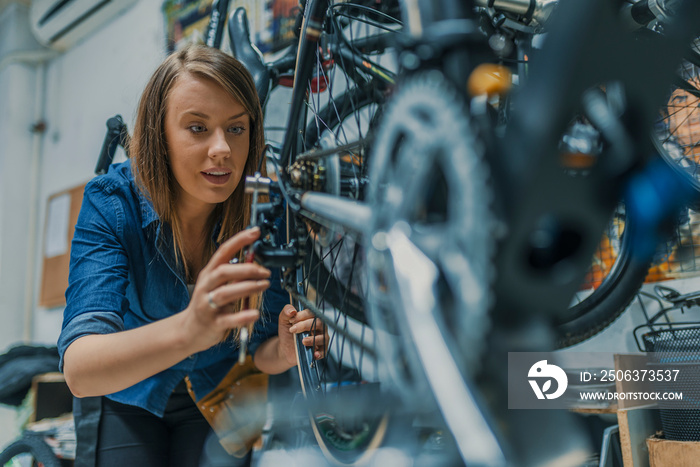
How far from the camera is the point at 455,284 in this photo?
312 mm

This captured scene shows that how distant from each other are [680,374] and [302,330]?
0.55 metres

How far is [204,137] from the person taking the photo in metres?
0.69

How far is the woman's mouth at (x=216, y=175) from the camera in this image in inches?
27.1

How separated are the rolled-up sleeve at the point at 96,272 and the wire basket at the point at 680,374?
2.47 ft

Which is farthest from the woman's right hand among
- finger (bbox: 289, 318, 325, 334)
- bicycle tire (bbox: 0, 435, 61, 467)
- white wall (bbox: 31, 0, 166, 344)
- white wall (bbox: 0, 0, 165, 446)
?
white wall (bbox: 0, 0, 165, 446)

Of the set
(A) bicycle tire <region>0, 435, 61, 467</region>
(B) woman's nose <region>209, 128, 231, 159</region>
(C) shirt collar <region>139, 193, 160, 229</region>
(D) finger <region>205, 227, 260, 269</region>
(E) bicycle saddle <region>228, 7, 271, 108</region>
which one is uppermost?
(E) bicycle saddle <region>228, 7, 271, 108</region>

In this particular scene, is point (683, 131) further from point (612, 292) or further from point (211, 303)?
point (211, 303)

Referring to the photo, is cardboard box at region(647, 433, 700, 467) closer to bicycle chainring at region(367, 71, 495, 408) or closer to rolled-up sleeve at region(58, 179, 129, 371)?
bicycle chainring at region(367, 71, 495, 408)

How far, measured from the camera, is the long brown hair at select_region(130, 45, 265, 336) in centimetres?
72

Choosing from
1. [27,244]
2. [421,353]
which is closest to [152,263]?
[421,353]

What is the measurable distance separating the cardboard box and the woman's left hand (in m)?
0.50

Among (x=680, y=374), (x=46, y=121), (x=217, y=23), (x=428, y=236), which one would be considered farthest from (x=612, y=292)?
(x=46, y=121)

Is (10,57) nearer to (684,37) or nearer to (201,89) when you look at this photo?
(201,89)

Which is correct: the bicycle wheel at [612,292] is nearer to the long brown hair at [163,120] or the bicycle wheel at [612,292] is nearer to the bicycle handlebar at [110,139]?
the long brown hair at [163,120]
